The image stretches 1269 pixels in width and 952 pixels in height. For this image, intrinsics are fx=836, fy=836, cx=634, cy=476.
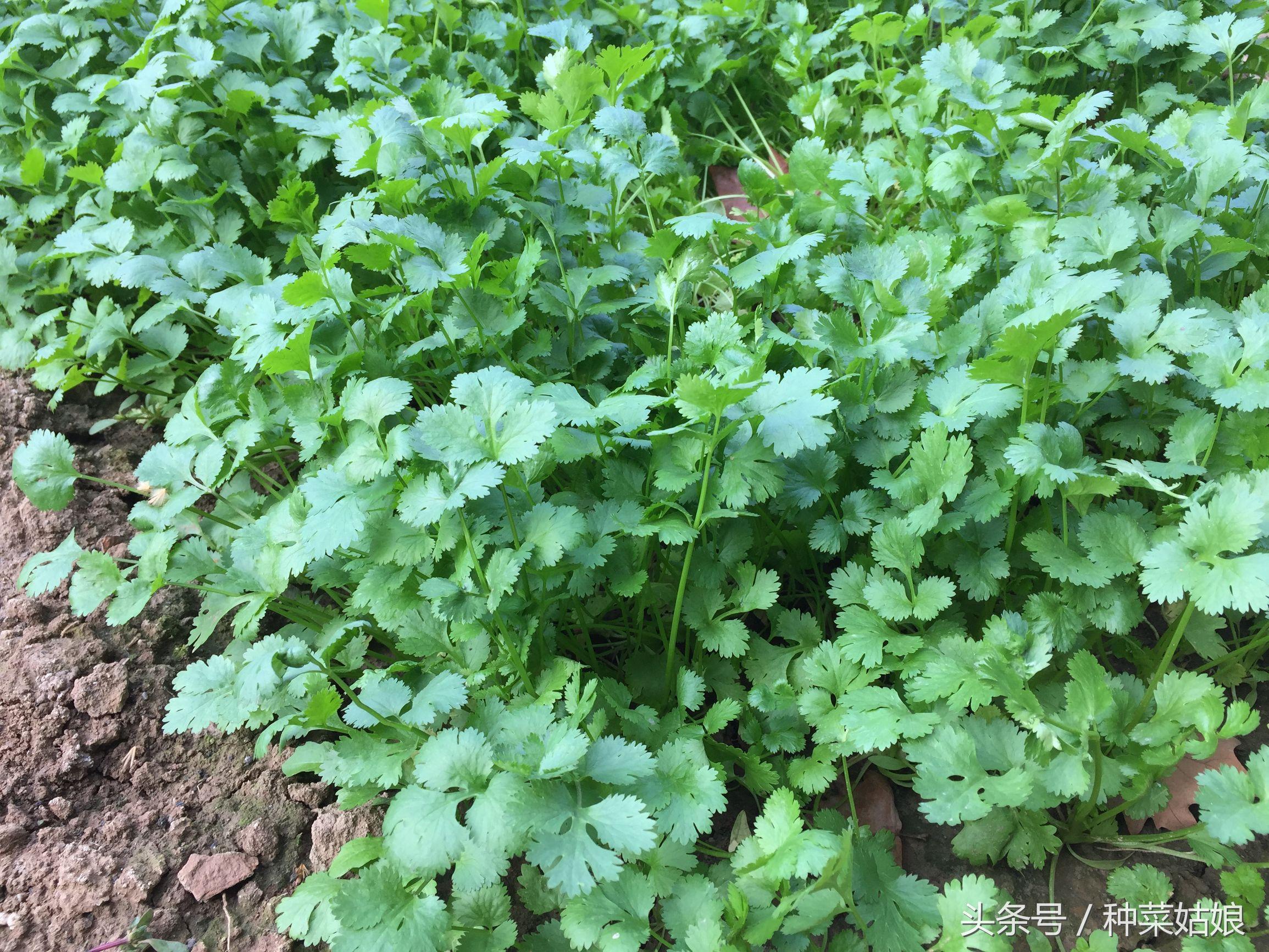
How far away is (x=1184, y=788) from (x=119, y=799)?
1.90m

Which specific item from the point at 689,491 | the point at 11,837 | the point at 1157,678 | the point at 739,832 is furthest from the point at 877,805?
A: the point at 11,837

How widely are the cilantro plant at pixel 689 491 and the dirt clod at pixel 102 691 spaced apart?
0.14 metres

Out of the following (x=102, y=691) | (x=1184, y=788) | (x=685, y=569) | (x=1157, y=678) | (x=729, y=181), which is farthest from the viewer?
(x=729, y=181)

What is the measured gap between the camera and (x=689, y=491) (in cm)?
142

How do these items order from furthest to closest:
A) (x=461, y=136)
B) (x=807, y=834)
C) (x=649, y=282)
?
(x=649, y=282) < (x=461, y=136) < (x=807, y=834)

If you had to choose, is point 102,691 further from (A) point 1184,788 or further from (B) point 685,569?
(A) point 1184,788

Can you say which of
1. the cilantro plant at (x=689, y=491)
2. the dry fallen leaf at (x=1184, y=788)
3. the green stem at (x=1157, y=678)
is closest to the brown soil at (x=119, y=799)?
the cilantro plant at (x=689, y=491)

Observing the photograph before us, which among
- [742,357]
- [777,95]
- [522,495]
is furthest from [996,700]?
[777,95]

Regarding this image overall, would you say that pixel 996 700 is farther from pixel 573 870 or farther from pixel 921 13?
pixel 921 13

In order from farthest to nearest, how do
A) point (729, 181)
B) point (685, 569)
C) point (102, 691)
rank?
point (729, 181) < point (102, 691) < point (685, 569)

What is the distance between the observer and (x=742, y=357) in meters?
1.45

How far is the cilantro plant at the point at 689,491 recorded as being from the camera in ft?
3.87

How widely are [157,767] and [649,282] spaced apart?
1.37m

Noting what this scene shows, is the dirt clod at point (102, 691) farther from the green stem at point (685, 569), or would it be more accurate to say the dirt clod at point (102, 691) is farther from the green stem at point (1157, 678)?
the green stem at point (1157, 678)
